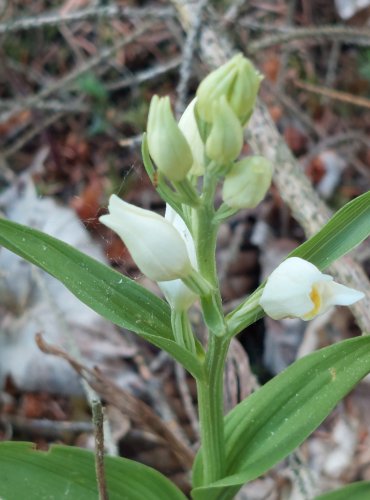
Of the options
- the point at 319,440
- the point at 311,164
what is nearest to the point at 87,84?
the point at 311,164

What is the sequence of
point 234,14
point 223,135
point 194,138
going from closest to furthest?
point 223,135 → point 194,138 → point 234,14

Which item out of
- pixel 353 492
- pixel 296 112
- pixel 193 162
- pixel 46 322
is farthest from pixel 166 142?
pixel 296 112

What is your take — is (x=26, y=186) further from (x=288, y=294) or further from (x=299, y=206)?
(x=288, y=294)

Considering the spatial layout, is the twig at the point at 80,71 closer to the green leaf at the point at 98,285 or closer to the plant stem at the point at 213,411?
the green leaf at the point at 98,285

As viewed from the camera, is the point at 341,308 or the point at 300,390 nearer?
the point at 300,390

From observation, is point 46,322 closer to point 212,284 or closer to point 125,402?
point 125,402
